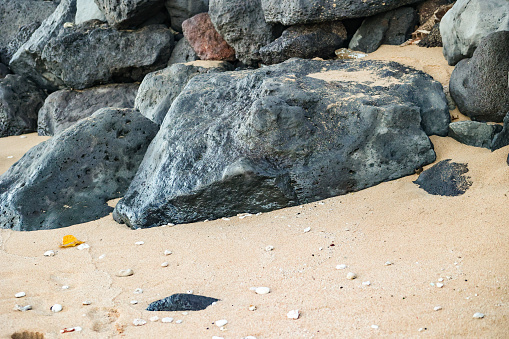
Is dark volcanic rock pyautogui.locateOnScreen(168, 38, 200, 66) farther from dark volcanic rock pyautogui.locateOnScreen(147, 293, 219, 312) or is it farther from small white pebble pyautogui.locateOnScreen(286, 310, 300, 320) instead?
small white pebble pyautogui.locateOnScreen(286, 310, 300, 320)

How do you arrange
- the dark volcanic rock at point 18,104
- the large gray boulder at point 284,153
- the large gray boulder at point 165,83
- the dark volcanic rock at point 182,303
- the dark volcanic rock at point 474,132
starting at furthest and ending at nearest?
1. the dark volcanic rock at point 18,104
2. the large gray boulder at point 165,83
3. the dark volcanic rock at point 474,132
4. the large gray boulder at point 284,153
5. the dark volcanic rock at point 182,303

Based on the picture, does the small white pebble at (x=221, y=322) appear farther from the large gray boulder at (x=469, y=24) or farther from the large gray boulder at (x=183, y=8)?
the large gray boulder at (x=183, y=8)

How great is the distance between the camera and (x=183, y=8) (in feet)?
23.6

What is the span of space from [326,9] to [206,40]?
6.45ft

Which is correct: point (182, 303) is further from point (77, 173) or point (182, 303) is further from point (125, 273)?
point (77, 173)

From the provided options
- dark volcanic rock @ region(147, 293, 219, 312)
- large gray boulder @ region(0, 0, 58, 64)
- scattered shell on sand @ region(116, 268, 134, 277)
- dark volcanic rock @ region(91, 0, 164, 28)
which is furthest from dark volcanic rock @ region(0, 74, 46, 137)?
dark volcanic rock @ region(147, 293, 219, 312)

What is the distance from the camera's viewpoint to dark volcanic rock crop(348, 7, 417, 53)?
557cm

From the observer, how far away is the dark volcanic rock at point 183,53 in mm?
7094

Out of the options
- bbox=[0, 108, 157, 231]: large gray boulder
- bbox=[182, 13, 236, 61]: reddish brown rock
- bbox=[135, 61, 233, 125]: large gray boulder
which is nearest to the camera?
bbox=[0, 108, 157, 231]: large gray boulder

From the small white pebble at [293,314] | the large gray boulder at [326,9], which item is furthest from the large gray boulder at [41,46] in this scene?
the small white pebble at [293,314]

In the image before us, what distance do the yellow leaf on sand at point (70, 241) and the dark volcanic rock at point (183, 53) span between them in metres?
3.89

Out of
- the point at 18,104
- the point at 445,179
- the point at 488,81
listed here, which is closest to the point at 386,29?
the point at 488,81

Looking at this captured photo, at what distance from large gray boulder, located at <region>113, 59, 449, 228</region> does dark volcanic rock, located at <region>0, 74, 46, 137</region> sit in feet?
16.7

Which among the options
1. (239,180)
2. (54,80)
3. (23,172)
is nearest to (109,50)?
(54,80)
